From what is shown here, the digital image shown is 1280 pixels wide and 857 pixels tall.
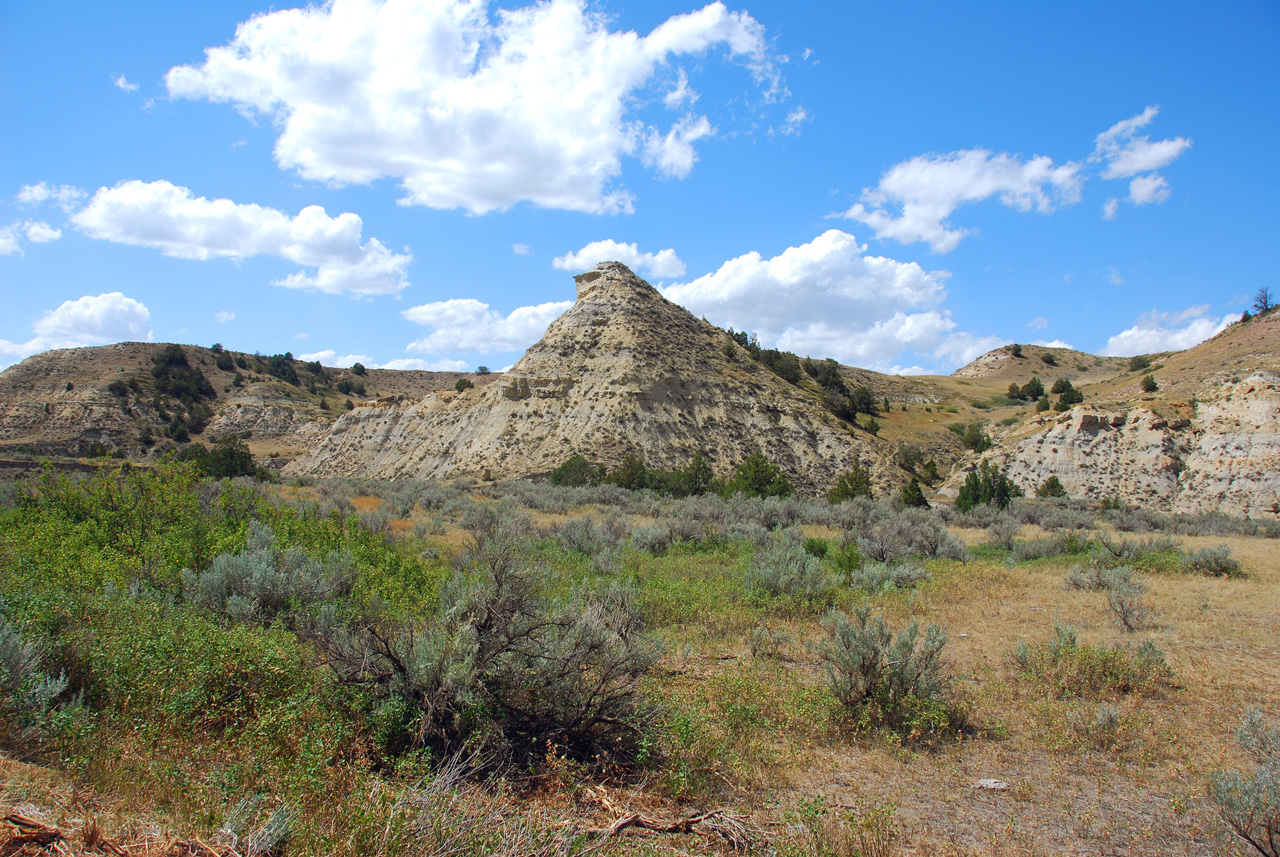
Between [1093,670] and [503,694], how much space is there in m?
5.29

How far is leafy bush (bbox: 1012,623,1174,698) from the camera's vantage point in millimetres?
5594

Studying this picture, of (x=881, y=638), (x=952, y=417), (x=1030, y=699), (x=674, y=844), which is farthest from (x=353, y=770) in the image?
(x=952, y=417)

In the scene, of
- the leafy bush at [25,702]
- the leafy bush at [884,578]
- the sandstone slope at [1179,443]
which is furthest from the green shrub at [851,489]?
the leafy bush at [25,702]

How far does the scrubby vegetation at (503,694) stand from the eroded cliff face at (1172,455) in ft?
95.3

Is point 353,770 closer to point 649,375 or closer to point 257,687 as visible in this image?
point 257,687

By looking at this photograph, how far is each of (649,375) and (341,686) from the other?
111ft

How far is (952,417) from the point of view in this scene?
186 feet

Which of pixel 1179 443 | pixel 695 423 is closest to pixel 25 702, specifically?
pixel 695 423

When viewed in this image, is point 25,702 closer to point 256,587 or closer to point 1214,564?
point 256,587

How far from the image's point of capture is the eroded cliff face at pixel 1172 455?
29.4 m

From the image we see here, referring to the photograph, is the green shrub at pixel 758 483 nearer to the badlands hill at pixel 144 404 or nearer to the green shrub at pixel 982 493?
the green shrub at pixel 982 493

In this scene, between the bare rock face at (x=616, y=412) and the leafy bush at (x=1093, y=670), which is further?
the bare rock face at (x=616, y=412)

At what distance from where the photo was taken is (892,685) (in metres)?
5.18

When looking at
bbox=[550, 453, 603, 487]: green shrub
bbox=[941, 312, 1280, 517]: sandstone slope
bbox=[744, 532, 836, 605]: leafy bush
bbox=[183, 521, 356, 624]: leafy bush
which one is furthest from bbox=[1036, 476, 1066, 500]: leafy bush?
bbox=[183, 521, 356, 624]: leafy bush
